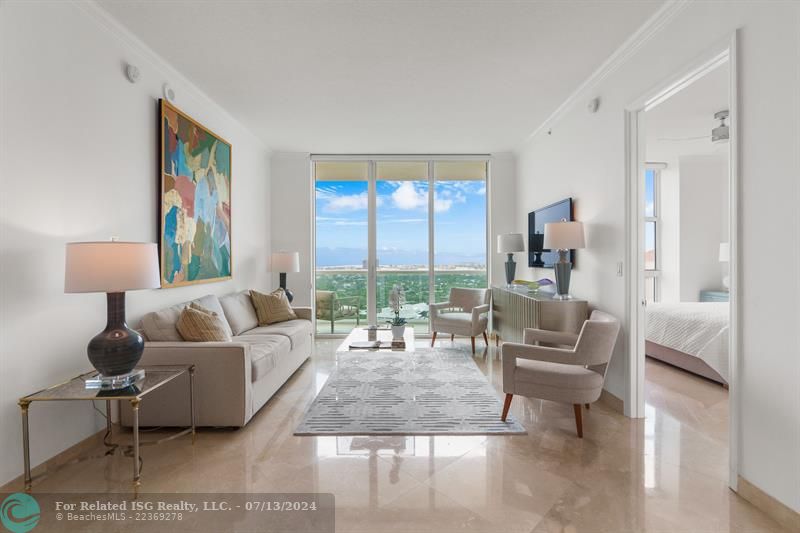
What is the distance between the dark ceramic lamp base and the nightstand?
7159mm

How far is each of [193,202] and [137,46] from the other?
4.27 feet

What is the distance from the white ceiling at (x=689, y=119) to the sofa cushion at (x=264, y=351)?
403 centimetres

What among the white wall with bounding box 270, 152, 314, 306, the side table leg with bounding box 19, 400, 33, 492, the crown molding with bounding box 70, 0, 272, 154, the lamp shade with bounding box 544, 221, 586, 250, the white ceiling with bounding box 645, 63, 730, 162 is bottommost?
the side table leg with bounding box 19, 400, 33, 492

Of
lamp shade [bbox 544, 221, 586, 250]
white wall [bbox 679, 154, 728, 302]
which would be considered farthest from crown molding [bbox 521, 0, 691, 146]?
white wall [bbox 679, 154, 728, 302]

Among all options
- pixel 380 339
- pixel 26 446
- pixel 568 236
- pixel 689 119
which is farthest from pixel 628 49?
pixel 26 446

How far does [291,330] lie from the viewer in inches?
161

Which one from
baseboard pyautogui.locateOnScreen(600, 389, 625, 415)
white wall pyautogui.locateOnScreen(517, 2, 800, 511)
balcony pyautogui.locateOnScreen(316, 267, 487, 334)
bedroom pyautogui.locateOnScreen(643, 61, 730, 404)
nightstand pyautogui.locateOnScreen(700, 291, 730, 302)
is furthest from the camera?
balcony pyautogui.locateOnScreen(316, 267, 487, 334)

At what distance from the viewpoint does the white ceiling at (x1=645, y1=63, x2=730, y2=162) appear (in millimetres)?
3521

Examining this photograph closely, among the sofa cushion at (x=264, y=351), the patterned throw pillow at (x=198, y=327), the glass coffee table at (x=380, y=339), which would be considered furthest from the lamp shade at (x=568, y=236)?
the patterned throw pillow at (x=198, y=327)

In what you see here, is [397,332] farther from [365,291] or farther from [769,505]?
[769,505]

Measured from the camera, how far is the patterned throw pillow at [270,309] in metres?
4.50

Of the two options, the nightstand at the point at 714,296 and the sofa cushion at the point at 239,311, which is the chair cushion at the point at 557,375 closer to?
the sofa cushion at the point at 239,311

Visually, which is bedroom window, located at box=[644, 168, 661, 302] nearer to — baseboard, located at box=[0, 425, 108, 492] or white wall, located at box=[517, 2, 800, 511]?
white wall, located at box=[517, 2, 800, 511]

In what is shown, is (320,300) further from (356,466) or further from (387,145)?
(356,466)
